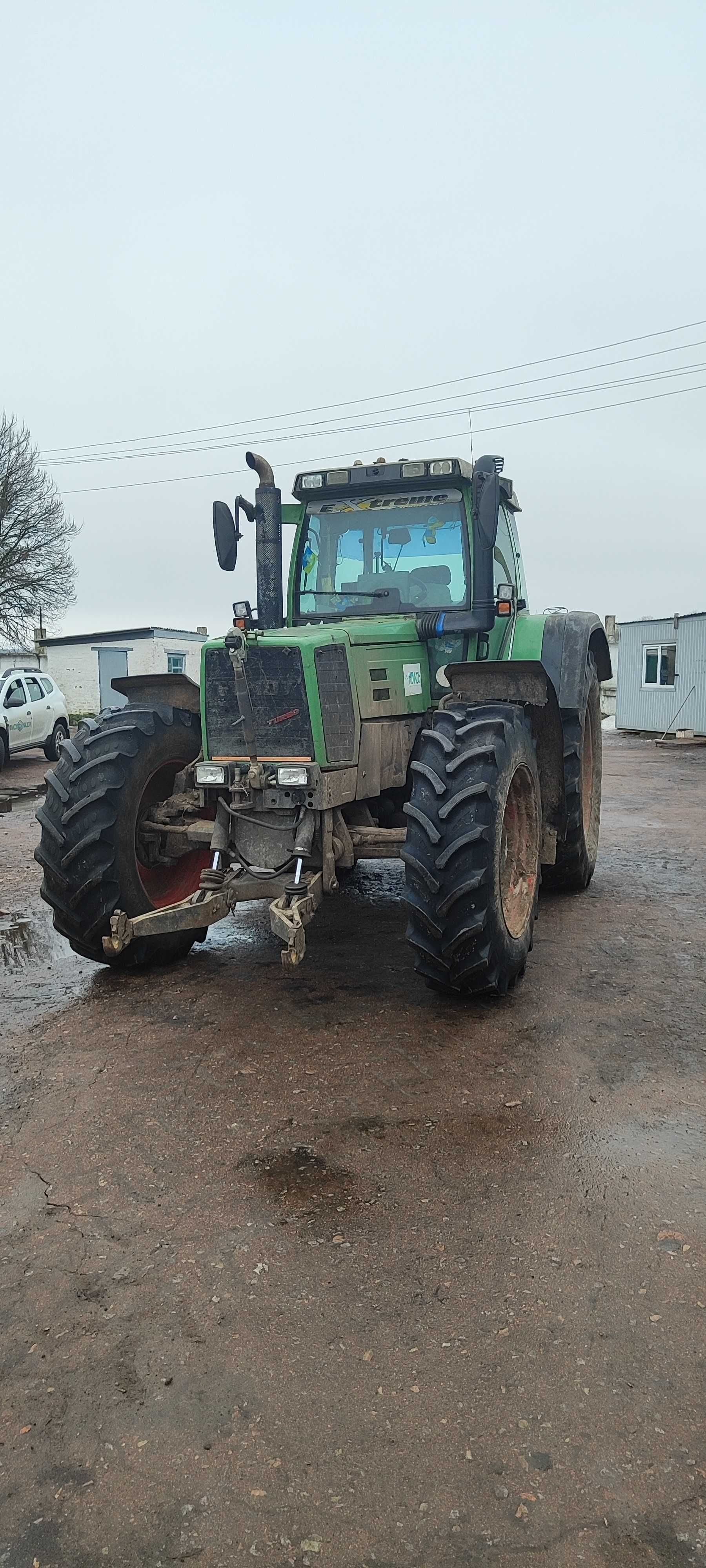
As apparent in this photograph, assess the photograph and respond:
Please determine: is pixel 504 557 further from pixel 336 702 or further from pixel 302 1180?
pixel 302 1180

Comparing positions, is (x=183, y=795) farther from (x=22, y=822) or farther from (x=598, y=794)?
(x=22, y=822)

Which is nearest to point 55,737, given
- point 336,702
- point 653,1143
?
point 336,702

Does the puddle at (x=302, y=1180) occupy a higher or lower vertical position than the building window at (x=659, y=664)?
lower

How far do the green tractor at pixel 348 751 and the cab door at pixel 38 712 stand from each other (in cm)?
1359

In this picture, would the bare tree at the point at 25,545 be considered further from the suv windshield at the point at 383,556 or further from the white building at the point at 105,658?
the suv windshield at the point at 383,556

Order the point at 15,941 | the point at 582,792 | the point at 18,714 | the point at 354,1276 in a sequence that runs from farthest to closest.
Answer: the point at 18,714, the point at 582,792, the point at 15,941, the point at 354,1276

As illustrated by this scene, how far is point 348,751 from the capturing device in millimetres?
5125

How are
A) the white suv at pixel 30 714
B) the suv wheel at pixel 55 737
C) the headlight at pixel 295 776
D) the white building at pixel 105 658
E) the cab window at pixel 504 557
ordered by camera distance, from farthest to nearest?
the white building at pixel 105 658 < the suv wheel at pixel 55 737 < the white suv at pixel 30 714 < the cab window at pixel 504 557 < the headlight at pixel 295 776

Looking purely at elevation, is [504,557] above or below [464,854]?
above

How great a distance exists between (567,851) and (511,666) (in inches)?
73.9

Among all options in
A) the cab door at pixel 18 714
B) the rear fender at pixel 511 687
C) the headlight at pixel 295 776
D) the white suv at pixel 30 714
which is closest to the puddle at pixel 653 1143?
the headlight at pixel 295 776

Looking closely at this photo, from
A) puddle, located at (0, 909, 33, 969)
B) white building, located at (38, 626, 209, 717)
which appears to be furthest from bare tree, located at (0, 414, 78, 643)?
puddle, located at (0, 909, 33, 969)

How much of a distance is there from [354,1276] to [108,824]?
110 inches

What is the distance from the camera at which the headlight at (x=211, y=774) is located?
509 centimetres
